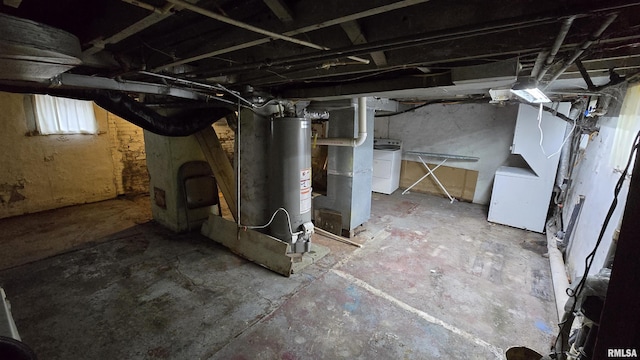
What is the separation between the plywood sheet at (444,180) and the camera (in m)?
5.26

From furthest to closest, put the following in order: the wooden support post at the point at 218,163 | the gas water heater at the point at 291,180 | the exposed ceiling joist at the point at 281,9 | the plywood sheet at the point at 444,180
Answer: the plywood sheet at the point at 444,180 < the wooden support post at the point at 218,163 < the gas water heater at the point at 291,180 < the exposed ceiling joist at the point at 281,9

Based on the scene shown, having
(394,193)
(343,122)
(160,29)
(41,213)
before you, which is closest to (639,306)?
(160,29)

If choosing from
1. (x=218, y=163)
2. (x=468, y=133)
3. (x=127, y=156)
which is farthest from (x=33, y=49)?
(x=468, y=133)

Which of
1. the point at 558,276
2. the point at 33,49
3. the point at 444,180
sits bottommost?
the point at 558,276

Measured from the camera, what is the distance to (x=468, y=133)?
5156 mm

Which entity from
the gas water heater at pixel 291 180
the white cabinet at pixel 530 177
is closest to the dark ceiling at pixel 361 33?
the gas water heater at pixel 291 180

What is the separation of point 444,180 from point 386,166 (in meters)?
1.22

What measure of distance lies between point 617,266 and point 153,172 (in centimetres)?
444

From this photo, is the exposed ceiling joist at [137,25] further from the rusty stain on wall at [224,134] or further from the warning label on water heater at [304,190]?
the rusty stain on wall at [224,134]

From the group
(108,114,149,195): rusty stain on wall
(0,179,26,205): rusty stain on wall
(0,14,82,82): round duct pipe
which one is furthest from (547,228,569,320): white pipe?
(0,179,26,205): rusty stain on wall

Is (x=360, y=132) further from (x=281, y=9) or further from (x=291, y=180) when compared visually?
(x=281, y=9)

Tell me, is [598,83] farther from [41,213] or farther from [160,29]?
[41,213]

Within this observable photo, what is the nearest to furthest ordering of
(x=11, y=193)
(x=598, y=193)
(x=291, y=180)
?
(x=598, y=193), (x=291, y=180), (x=11, y=193)

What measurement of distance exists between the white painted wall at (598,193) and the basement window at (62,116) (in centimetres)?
677
